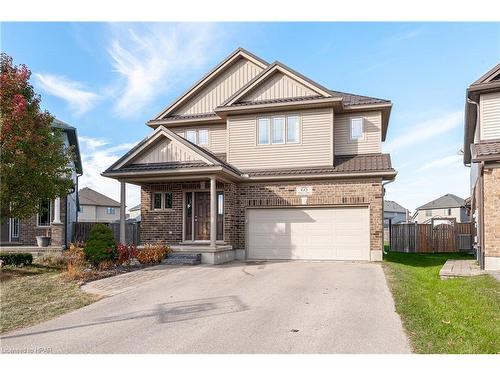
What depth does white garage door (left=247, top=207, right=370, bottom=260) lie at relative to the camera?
15.2 m

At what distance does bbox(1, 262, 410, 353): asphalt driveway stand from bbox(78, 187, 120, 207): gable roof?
40.4 meters

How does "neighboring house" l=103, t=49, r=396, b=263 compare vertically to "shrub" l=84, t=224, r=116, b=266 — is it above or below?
above

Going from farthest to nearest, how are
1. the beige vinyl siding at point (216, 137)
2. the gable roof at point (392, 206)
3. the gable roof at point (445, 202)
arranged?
1. the gable roof at point (392, 206)
2. the gable roof at point (445, 202)
3. the beige vinyl siding at point (216, 137)

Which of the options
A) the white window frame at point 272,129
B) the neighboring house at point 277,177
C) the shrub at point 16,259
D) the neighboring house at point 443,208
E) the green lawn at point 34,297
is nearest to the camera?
the green lawn at point 34,297

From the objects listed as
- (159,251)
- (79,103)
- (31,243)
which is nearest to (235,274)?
(159,251)

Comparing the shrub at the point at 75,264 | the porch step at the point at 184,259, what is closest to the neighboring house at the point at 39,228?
the shrub at the point at 75,264

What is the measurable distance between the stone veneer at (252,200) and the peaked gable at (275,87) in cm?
350

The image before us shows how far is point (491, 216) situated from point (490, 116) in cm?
362

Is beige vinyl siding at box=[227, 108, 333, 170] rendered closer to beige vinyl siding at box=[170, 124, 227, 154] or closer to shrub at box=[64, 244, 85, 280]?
beige vinyl siding at box=[170, 124, 227, 154]

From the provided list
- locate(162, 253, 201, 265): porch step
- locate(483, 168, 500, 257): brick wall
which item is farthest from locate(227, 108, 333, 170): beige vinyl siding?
locate(483, 168, 500, 257): brick wall

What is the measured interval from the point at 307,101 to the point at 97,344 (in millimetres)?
12191

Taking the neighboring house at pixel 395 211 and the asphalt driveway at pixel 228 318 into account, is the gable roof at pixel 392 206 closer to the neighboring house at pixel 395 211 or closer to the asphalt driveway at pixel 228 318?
the neighboring house at pixel 395 211

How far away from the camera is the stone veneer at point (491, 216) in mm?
12086

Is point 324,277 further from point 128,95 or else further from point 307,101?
point 128,95
